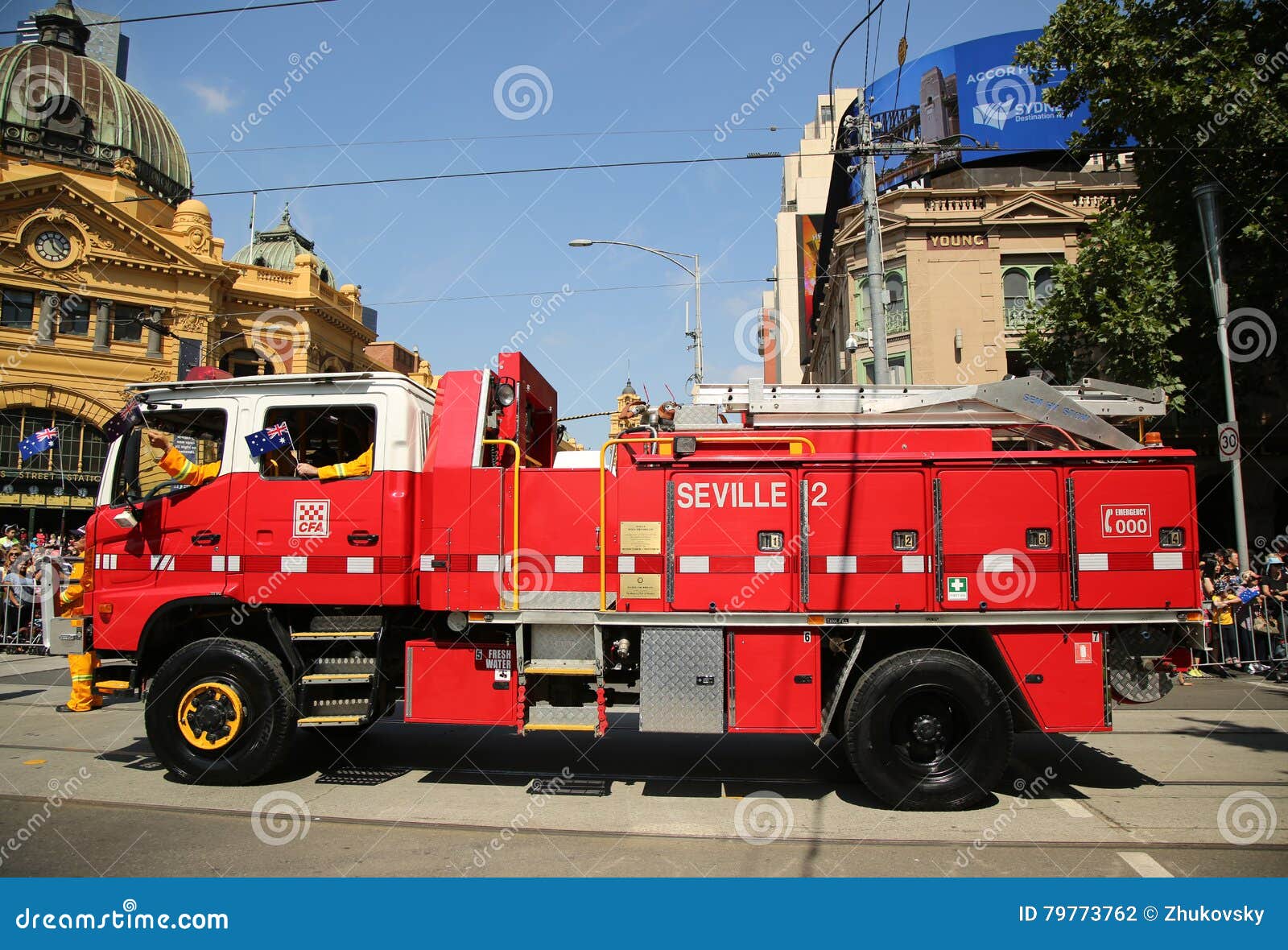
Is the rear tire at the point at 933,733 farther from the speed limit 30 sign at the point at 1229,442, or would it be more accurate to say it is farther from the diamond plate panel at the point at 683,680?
the speed limit 30 sign at the point at 1229,442

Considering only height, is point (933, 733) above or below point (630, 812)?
above

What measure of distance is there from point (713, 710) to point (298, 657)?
3.44 m

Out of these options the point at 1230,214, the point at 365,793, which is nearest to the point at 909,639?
the point at 365,793

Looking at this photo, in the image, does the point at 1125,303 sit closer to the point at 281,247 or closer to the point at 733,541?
the point at 733,541

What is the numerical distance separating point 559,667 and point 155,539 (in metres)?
3.71

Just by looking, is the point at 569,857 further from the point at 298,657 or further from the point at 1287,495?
the point at 1287,495

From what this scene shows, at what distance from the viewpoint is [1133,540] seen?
248 inches

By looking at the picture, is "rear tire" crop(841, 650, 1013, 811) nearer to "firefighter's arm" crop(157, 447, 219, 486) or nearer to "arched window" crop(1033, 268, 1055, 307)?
"firefighter's arm" crop(157, 447, 219, 486)

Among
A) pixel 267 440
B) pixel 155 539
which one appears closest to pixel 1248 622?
pixel 267 440

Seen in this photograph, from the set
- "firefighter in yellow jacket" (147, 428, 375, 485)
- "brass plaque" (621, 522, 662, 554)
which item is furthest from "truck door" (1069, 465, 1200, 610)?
"firefighter in yellow jacket" (147, 428, 375, 485)

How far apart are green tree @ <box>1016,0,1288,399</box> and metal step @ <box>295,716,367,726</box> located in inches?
570

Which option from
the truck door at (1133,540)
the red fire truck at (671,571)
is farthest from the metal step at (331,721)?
the truck door at (1133,540)

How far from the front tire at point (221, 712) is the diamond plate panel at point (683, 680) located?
293 cm

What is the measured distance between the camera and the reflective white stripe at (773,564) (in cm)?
636
